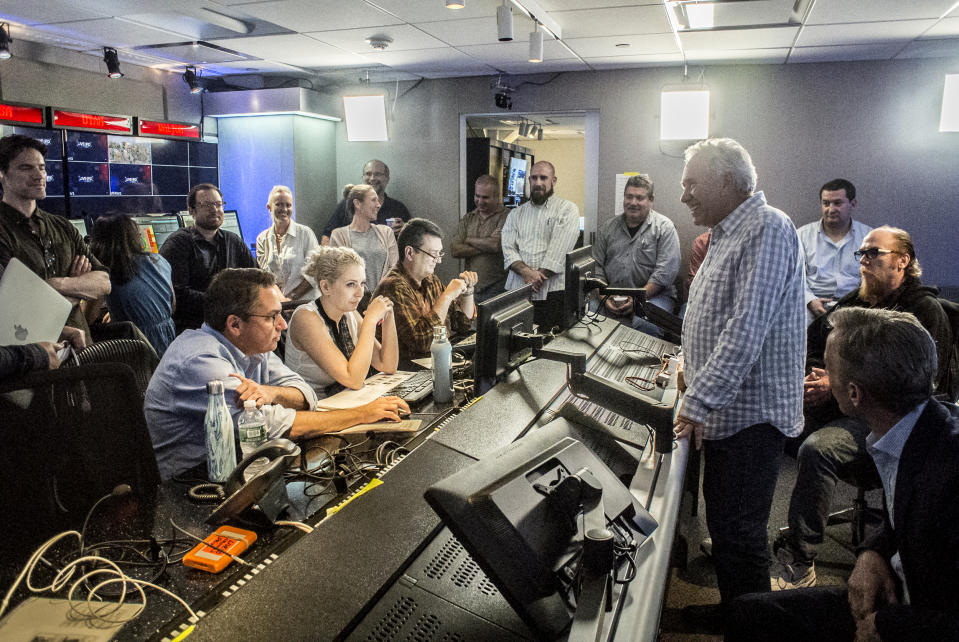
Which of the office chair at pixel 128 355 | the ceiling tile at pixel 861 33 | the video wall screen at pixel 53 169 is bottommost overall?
the office chair at pixel 128 355

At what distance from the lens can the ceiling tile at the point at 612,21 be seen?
3.56m

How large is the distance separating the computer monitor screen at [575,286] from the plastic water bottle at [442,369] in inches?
35.4

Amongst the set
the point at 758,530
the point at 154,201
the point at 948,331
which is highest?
the point at 154,201

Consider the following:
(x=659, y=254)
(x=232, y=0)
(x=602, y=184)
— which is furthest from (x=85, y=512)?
(x=602, y=184)

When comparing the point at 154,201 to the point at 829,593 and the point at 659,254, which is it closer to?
the point at 659,254

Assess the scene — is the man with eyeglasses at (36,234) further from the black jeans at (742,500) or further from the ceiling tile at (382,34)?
the black jeans at (742,500)

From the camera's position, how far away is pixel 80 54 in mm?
5055

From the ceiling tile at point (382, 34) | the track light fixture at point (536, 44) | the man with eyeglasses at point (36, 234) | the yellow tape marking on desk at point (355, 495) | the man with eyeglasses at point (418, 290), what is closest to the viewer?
the yellow tape marking on desk at point (355, 495)

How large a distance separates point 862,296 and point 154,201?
5381 millimetres

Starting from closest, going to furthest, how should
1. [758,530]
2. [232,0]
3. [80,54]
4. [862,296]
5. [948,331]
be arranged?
[758,530]
[948,331]
[862,296]
[232,0]
[80,54]

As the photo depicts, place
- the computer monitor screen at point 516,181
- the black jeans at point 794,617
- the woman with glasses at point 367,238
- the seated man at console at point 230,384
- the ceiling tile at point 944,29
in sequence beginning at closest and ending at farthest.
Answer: the black jeans at point 794,617 < the seated man at console at point 230,384 < the ceiling tile at point 944,29 < the woman with glasses at point 367,238 < the computer monitor screen at point 516,181

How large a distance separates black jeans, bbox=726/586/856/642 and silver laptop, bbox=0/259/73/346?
2.36 metres

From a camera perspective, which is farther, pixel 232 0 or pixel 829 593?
pixel 232 0

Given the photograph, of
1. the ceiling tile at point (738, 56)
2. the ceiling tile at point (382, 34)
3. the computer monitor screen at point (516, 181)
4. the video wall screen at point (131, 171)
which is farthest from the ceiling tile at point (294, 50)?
the ceiling tile at point (738, 56)
